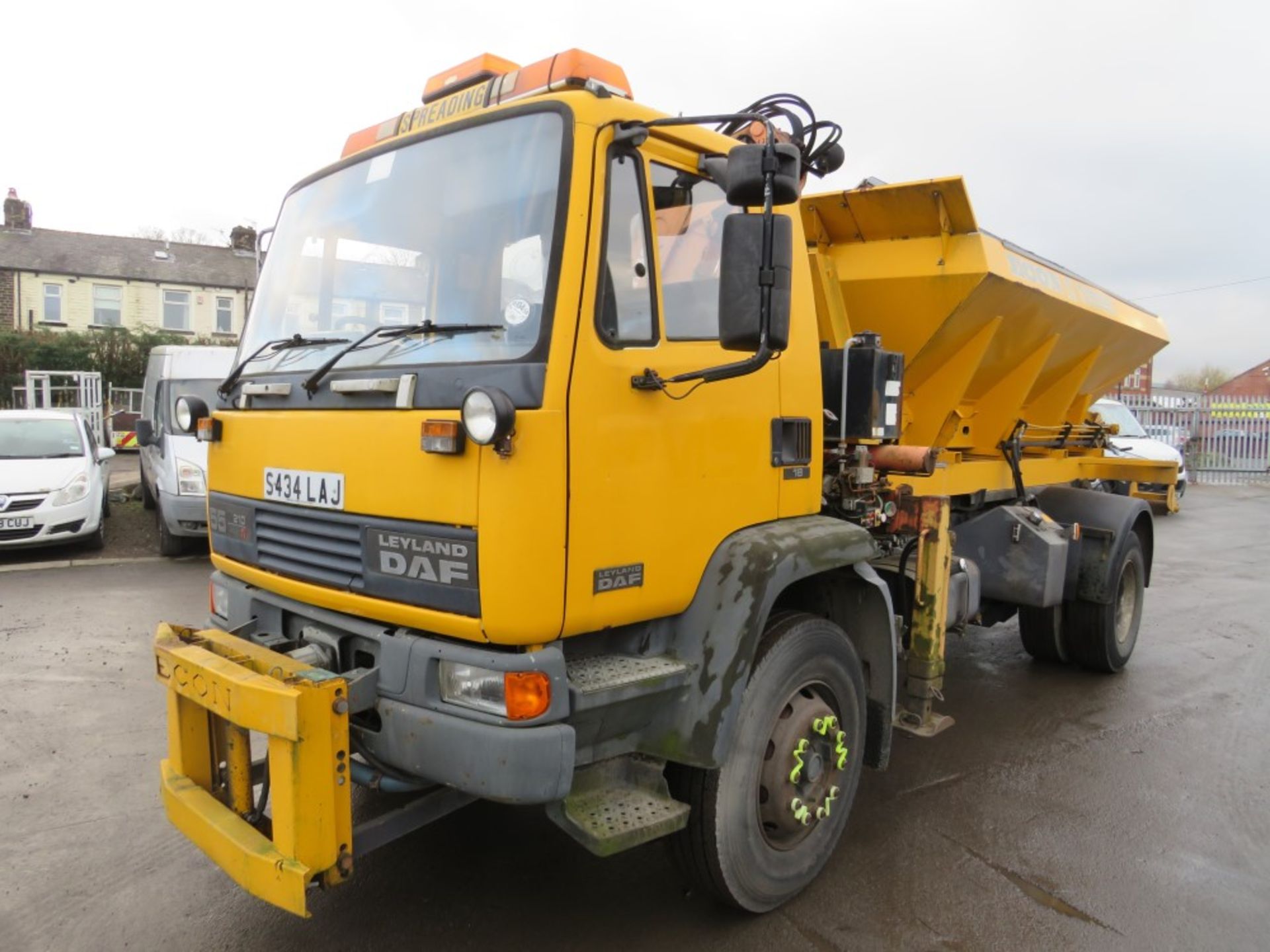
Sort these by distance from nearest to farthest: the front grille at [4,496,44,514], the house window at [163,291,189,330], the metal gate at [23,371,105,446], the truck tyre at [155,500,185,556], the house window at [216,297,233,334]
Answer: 1. the front grille at [4,496,44,514]
2. the truck tyre at [155,500,185,556]
3. the metal gate at [23,371,105,446]
4. the house window at [163,291,189,330]
5. the house window at [216,297,233,334]

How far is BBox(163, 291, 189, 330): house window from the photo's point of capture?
103 ft

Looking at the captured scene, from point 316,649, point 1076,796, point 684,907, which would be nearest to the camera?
point 316,649

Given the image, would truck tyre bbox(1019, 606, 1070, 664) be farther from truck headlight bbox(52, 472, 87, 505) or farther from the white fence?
the white fence

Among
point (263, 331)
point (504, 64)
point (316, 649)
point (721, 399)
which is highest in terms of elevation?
point (504, 64)

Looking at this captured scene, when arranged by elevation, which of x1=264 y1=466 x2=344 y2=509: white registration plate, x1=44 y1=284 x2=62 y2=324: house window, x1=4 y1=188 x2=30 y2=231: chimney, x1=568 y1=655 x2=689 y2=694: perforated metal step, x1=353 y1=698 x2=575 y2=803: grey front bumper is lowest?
x1=353 y1=698 x2=575 y2=803: grey front bumper

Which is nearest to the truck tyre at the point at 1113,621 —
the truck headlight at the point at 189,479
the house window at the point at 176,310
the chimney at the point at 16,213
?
the truck headlight at the point at 189,479

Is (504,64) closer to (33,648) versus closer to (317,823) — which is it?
(317,823)

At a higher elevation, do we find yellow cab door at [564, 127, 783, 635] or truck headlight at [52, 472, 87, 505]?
yellow cab door at [564, 127, 783, 635]

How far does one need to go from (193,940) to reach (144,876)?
55cm

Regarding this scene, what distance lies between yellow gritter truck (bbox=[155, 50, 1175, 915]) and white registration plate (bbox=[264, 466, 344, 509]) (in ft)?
0.08

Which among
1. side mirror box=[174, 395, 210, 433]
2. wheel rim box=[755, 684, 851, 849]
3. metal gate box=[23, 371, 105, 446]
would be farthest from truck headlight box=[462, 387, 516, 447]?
metal gate box=[23, 371, 105, 446]

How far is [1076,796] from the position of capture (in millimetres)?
4227

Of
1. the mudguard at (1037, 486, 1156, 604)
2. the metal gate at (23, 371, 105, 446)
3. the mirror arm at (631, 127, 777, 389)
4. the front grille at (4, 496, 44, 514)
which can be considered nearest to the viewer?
the mirror arm at (631, 127, 777, 389)

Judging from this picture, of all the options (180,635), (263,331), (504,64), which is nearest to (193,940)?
(180,635)
